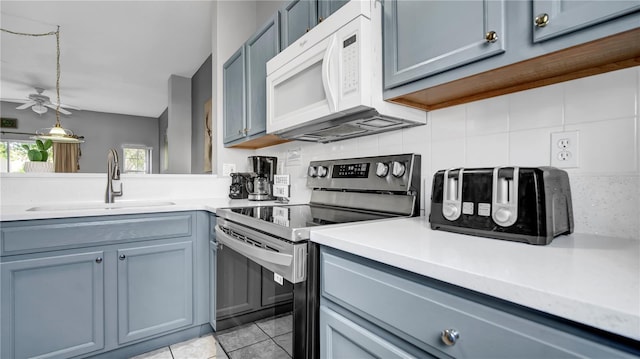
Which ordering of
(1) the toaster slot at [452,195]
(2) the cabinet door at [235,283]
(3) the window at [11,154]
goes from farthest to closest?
(3) the window at [11,154]
(2) the cabinet door at [235,283]
(1) the toaster slot at [452,195]

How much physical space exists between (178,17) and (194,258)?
2570 millimetres

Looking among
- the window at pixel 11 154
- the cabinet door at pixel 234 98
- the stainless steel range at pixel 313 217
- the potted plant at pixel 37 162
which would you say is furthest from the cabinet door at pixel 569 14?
the window at pixel 11 154

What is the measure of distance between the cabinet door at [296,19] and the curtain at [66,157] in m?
6.82

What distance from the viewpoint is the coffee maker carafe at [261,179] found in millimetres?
2312

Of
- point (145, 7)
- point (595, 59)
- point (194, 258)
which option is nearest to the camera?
point (595, 59)

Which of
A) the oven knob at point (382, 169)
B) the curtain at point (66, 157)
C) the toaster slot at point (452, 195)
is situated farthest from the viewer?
the curtain at point (66, 157)

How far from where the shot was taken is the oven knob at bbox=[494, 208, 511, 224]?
2.65 feet

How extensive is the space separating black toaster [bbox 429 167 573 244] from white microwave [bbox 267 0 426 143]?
404 mm

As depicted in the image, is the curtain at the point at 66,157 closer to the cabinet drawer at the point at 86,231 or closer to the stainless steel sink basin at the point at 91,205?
the stainless steel sink basin at the point at 91,205

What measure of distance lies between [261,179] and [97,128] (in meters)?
6.54

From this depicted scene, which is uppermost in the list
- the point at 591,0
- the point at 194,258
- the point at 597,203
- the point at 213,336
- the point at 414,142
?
the point at 591,0

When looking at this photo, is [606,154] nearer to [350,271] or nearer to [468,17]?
[468,17]

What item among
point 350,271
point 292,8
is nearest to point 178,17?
point 292,8

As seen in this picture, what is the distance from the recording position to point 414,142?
1.36 meters
